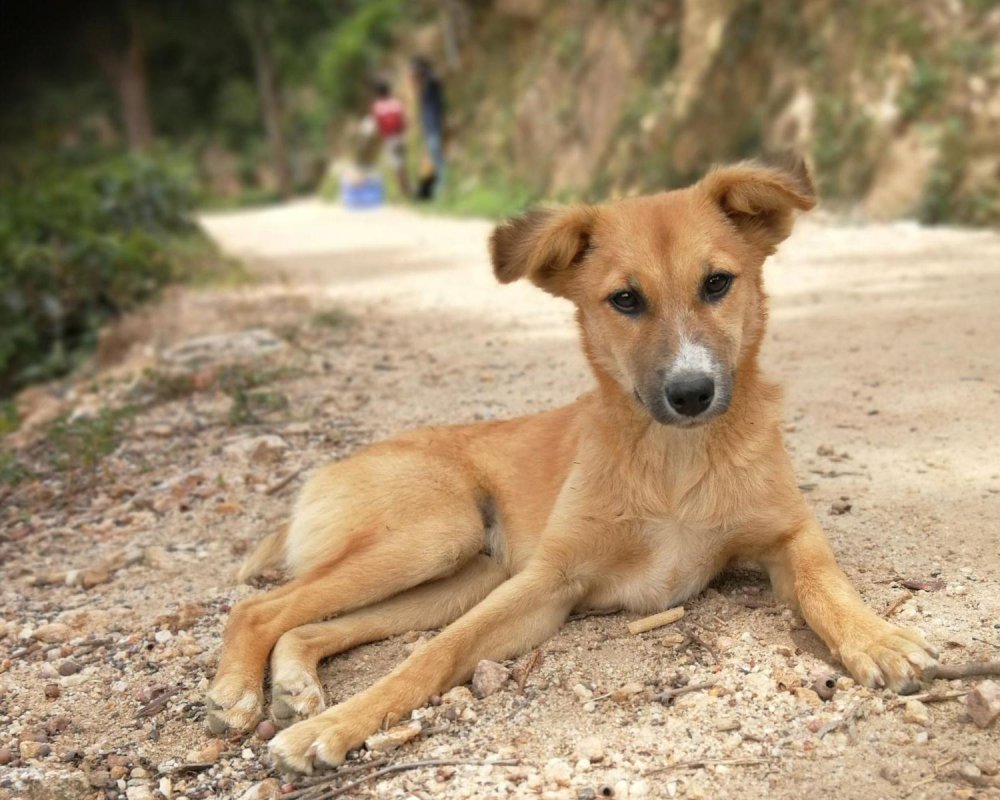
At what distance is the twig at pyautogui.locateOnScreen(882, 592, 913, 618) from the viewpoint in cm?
337

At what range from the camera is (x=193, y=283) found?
37.2ft

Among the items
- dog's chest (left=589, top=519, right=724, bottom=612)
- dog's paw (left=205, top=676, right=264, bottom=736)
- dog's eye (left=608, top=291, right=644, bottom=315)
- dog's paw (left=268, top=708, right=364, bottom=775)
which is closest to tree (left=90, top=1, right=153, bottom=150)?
dog's eye (left=608, top=291, right=644, bottom=315)

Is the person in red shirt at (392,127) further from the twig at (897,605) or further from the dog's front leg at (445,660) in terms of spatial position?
the twig at (897,605)

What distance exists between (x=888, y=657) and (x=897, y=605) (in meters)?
0.49

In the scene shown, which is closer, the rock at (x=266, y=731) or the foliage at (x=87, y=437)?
the rock at (x=266, y=731)

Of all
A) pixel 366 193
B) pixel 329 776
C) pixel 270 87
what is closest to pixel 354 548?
pixel 329 776

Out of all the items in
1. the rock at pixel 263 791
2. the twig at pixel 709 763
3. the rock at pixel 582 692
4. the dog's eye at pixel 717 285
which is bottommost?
the rock at pixel 263 791

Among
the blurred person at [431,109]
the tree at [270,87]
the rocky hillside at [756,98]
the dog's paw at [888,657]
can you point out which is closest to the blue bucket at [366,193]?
the blurred person at [431,109]

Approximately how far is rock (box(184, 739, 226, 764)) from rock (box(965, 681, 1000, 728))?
2166mm

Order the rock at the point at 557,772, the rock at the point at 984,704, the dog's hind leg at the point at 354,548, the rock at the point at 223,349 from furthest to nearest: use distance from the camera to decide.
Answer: the rock at the point at 223,349 < the dog's hind leg at the point at 354,548 < the rock at the point at 557,772 < the rock at the point at 984,704

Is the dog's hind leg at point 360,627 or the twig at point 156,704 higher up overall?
the dog's hind leg at point 360,627

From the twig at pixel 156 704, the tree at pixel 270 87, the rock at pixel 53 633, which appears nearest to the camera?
the twig at pixel 156 704

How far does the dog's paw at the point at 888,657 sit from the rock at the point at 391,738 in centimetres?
127

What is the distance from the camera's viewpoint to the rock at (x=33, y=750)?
11.0 ft
